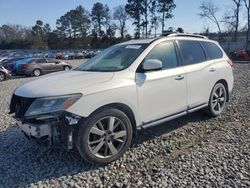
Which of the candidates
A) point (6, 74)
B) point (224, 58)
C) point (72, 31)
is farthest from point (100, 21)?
point (224, 58)

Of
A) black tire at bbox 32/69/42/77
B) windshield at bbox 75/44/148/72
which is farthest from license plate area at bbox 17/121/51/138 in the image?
black tire at bbox 32/69/42/77

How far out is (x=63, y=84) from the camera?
3865mm

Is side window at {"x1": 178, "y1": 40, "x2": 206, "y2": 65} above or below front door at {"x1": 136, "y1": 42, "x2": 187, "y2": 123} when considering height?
above

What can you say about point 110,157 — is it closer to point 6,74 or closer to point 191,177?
point 191,177

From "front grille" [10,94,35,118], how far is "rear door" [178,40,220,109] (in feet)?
8.96

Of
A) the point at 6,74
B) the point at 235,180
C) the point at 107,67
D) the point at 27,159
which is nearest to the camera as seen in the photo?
the point at 235,180

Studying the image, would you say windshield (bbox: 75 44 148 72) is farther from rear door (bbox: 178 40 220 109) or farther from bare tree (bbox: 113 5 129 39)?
bare tree (bbox: 113 5 129 39)

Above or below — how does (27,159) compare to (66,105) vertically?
below

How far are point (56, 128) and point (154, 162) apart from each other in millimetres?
1467

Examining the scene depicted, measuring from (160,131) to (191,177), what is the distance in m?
1.74

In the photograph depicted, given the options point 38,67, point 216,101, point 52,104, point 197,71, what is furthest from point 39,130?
point 38,67

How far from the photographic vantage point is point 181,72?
16.0 feet

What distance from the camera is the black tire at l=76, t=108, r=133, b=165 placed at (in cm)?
362

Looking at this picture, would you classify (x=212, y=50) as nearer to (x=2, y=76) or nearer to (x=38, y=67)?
(x=2, y=76)
